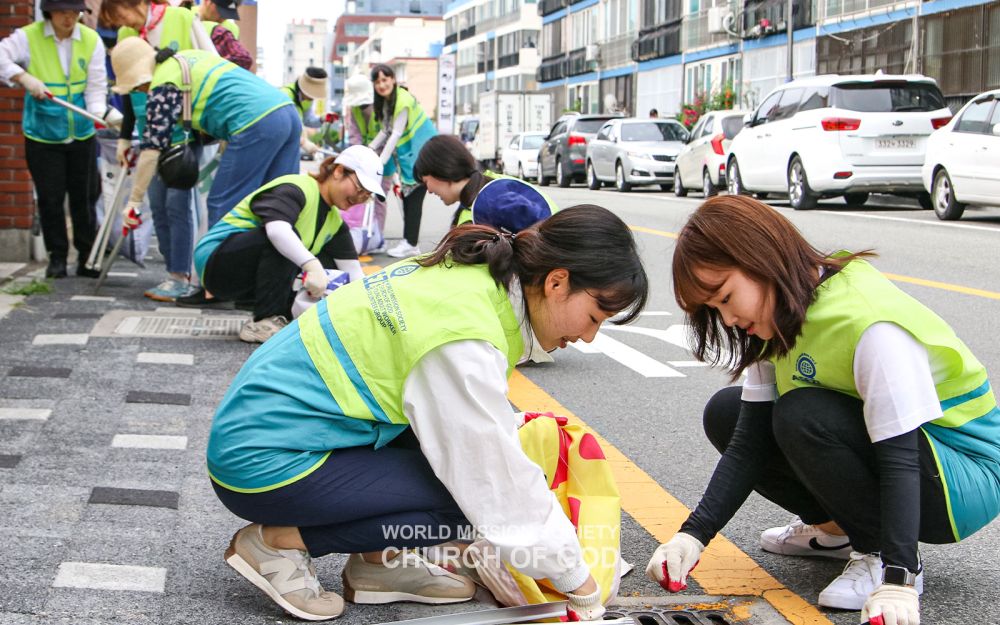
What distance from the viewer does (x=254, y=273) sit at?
22.2 feet

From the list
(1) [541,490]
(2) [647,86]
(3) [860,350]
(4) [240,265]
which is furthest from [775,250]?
(2) [647,86]

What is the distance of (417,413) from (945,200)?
13604mm

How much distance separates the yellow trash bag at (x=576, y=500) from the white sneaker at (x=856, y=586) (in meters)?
0.53

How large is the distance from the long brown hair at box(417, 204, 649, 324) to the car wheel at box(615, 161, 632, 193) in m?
23.3

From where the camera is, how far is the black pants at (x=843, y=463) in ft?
10.3

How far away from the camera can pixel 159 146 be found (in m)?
7.55

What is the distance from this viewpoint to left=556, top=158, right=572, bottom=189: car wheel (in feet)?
100.0

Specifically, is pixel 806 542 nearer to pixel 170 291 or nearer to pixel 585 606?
pixel 585 606

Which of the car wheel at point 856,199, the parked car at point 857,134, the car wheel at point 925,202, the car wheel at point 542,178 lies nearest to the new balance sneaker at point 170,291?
the parked car at point 857,134

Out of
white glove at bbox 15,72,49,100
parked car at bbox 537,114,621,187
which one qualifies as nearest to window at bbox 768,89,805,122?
parked car at bbox 537,114,621,187

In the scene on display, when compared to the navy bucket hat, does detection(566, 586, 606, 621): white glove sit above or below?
below

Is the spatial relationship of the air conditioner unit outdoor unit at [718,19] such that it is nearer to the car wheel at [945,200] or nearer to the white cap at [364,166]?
the car wheel at [945,200]

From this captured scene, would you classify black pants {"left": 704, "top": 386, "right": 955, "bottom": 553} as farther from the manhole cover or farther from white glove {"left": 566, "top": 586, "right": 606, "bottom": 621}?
the manhole cover

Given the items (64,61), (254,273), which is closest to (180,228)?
(64,61)
